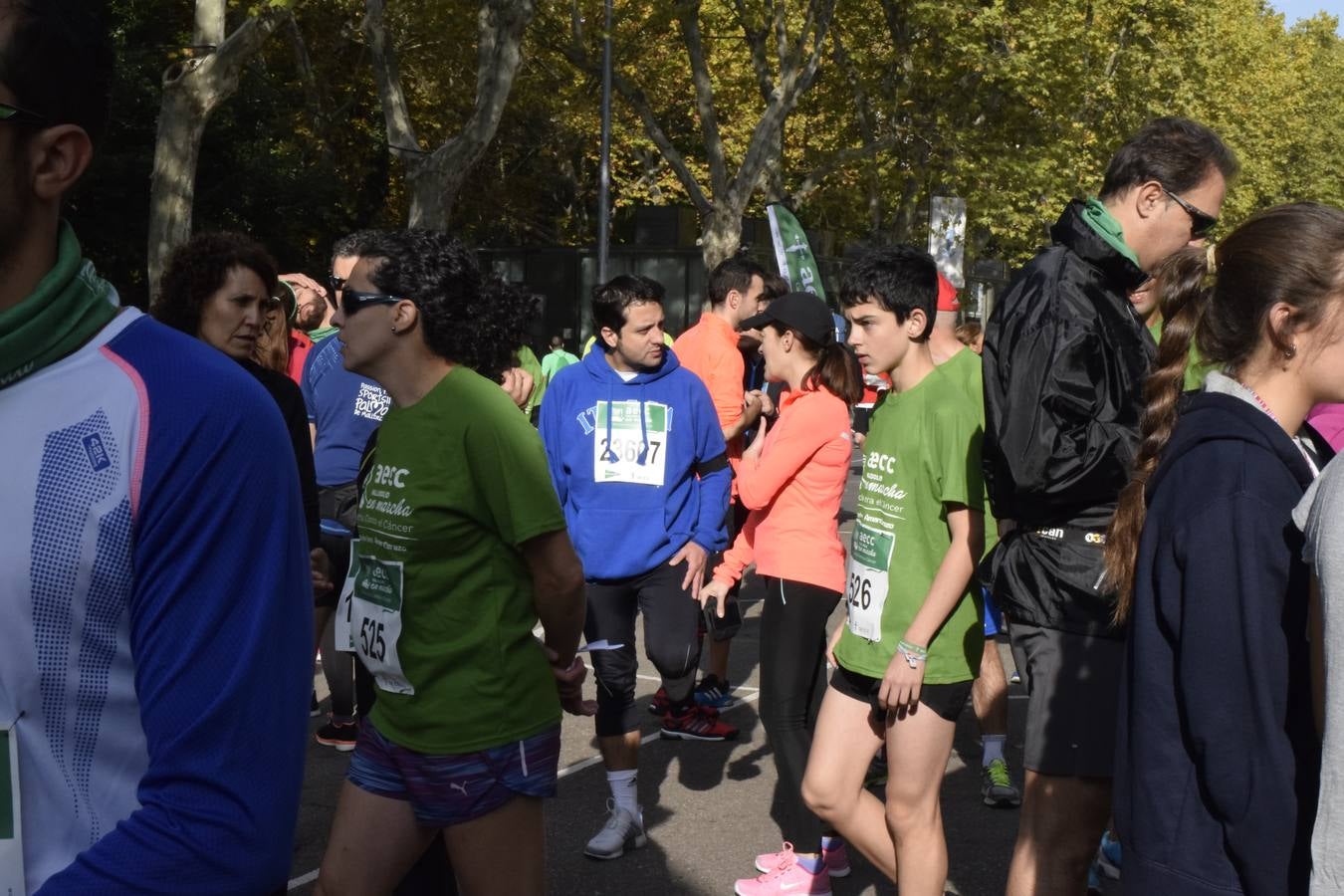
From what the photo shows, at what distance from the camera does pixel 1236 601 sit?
2.19 m

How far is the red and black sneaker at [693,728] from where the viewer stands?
6871 millimetres

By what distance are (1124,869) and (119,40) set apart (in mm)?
24936

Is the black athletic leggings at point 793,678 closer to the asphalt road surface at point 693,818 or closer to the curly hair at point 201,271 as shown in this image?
the asphalt road surface at point 693,818

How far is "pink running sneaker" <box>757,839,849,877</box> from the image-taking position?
4926 mm

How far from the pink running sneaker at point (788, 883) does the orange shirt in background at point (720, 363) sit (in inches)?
131

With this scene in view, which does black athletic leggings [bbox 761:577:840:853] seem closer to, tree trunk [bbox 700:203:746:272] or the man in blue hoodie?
the man in blue hoodie

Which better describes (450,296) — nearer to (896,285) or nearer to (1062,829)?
(896,285)

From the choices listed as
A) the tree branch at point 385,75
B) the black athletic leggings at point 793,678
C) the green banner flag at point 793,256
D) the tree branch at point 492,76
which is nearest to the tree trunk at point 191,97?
the tree branch at point 492,76

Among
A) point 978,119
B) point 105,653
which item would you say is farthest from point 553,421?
point 978,119

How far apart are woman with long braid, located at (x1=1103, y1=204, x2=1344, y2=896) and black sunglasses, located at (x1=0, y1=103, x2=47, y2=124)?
1.69 metres

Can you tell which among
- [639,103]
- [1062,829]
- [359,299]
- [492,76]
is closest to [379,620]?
[359,299]

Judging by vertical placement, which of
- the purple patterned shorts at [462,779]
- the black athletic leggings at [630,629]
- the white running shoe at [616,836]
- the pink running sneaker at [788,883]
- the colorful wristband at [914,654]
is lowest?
the white running shoe at [616,836]

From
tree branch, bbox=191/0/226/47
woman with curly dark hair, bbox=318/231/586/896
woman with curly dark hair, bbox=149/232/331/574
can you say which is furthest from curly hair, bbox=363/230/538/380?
tree branch, bbox=191/0/226/47

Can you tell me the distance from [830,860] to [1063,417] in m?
2.21
